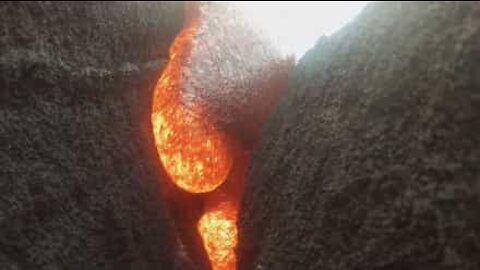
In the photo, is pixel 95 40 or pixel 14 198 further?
pixel 95 40

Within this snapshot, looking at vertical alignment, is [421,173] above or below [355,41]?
below

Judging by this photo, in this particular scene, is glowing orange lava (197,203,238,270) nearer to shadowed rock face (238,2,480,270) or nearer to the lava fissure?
the lava fissure

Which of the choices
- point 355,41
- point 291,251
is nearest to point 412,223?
point 291,251

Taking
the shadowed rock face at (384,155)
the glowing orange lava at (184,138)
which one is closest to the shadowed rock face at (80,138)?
the glowing orange lava at (184,138)

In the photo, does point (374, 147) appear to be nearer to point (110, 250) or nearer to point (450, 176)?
point (450, 176)

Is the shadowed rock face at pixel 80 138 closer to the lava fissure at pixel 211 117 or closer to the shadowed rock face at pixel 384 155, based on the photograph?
the lava fissure at pixel 211 117

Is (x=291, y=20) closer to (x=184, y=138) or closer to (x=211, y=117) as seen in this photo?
(x=211, y=117)
